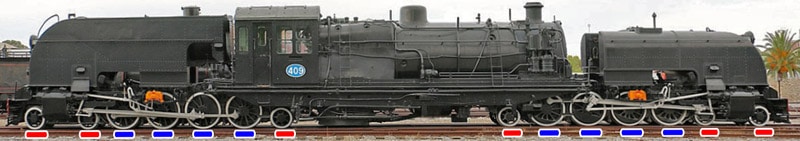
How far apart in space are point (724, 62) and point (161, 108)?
12.9m

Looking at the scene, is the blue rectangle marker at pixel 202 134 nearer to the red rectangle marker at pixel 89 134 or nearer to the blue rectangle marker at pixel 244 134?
the blue rectangle marker at pixel 244 134

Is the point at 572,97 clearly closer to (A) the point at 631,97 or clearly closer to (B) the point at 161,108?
(A) the point at 631,97

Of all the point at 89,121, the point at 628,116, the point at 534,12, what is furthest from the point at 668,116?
the point at 89,121

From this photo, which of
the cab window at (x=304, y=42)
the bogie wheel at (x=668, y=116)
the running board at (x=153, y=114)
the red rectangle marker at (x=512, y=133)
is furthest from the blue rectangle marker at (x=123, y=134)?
the bogie wheel at (x=668, y=116)

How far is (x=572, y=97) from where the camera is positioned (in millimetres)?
16172

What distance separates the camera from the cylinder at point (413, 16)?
663 inches

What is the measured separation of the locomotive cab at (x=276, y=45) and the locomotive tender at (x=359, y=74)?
0.02m

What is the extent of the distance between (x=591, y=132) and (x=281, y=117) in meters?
6.75

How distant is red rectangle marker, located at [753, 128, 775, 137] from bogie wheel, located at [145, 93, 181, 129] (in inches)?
482

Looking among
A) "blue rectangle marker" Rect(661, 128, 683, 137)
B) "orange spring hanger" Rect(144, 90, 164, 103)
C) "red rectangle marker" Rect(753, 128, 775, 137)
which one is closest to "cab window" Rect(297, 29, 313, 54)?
"orange spring hanger" Rect(144, 90, 164, 103)

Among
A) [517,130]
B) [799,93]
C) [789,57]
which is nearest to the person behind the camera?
[517,130]

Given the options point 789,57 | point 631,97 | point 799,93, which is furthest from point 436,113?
point 799,93

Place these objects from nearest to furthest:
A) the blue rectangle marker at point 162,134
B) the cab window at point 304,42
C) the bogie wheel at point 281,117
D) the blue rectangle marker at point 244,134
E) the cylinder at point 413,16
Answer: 1. the blue rectangle marker at point 244,134
2. the blue rectangle marker at point 162,134
3. the cab window at point 304,42
4. the bogie wheel at point 281,117
5. the cylinder at point 413,16

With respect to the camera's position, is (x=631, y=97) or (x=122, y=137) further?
(x=631, y=97)
